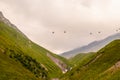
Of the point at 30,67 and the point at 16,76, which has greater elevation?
the point at 30,67

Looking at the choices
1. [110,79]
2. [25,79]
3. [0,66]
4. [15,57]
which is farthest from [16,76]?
[15,57]

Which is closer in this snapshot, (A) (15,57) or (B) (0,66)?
(B) (0,66)

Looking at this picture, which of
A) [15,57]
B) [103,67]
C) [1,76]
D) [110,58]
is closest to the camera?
[1,76]

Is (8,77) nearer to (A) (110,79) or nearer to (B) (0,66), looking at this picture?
(B) (0,66)

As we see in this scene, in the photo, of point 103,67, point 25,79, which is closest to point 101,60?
point 103,67

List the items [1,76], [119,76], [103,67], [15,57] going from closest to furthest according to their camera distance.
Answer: [119,76], [1,76], [103,67], [15,57]

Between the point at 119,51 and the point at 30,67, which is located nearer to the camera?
the point at 119,51

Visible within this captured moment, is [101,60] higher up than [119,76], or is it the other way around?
[101,60]

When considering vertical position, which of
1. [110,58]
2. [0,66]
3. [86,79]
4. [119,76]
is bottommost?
[119,76]

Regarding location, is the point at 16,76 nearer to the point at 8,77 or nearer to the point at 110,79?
the point at 8,77
